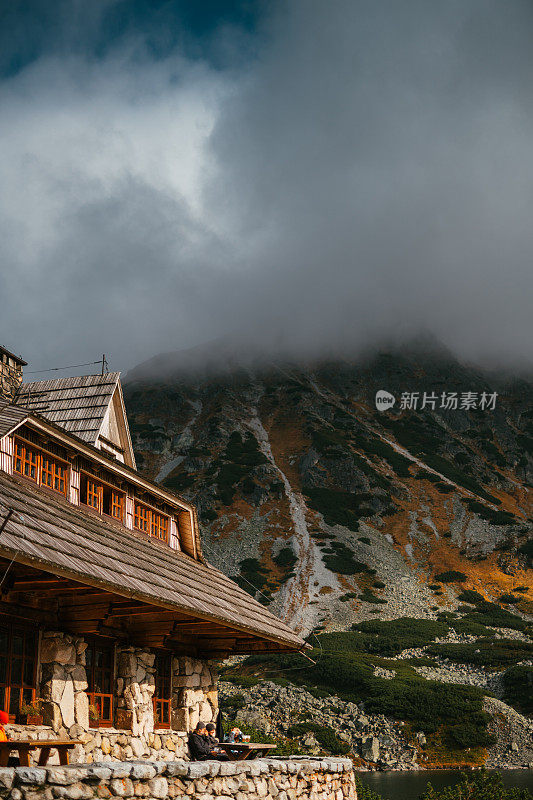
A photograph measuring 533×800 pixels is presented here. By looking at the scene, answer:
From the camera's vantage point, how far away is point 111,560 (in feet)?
36.5

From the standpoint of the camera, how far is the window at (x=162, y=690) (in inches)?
579

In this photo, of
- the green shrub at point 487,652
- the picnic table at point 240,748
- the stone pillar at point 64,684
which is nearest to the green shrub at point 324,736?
the green shrub at point 487,652

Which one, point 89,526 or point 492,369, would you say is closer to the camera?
point 89,526

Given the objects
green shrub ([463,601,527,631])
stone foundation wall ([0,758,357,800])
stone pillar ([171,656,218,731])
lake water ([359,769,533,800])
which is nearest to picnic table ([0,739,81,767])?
stone foundation wall ([0,758,357,800])

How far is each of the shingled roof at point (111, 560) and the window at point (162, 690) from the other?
70.1 inches

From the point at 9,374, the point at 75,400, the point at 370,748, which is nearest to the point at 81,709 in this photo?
the point at 75,400

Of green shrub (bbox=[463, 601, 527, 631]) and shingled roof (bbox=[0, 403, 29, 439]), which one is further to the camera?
green shrub (bbox=[463, 601, 527, 631])

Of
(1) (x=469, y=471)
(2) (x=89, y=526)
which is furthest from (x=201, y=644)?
(1) (x=469, y=471)

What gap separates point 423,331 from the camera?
535 ft

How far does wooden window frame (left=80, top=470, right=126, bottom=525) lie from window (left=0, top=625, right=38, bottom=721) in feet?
13.2

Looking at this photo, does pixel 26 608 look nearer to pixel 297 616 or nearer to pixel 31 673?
pixel 31 673

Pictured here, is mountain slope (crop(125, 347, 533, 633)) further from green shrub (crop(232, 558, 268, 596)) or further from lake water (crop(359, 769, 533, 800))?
lake water (crop(359, 769, 533, 800))

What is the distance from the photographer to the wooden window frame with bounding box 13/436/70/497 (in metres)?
12.8

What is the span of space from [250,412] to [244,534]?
127 feet
